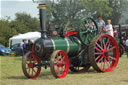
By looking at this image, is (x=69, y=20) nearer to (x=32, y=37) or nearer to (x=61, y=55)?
(x=32, y=37)

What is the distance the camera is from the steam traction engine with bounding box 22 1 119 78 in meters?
6.77

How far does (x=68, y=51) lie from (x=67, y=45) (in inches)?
6.5

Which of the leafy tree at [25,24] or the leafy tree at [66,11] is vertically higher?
the leafy tree at [66,11]

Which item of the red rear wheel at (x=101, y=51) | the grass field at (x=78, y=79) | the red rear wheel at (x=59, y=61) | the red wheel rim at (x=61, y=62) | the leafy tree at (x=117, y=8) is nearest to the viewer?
the grass field at (x=78, y=79)

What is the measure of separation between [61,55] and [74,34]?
111 cm

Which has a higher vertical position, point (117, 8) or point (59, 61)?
point (117, 8)

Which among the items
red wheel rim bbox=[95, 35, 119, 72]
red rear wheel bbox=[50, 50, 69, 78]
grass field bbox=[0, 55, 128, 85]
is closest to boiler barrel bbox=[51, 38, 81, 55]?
red rear wheel bbox=[50, 50, 69, 78]

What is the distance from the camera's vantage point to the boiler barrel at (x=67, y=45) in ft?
23.0

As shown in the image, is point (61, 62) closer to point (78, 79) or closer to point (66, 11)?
point (78, 79)

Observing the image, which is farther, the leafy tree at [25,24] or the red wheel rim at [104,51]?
the leafy tree at [25,24]

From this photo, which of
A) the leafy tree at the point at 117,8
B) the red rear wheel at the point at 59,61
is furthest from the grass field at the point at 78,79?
the leafy tree at the point at 117,8

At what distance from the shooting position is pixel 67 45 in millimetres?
7227

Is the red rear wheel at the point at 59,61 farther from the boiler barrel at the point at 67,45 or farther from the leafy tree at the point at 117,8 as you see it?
the leafy tree at the point at 117,8

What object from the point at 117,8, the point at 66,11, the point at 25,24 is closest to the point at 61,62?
the point at 66,11
